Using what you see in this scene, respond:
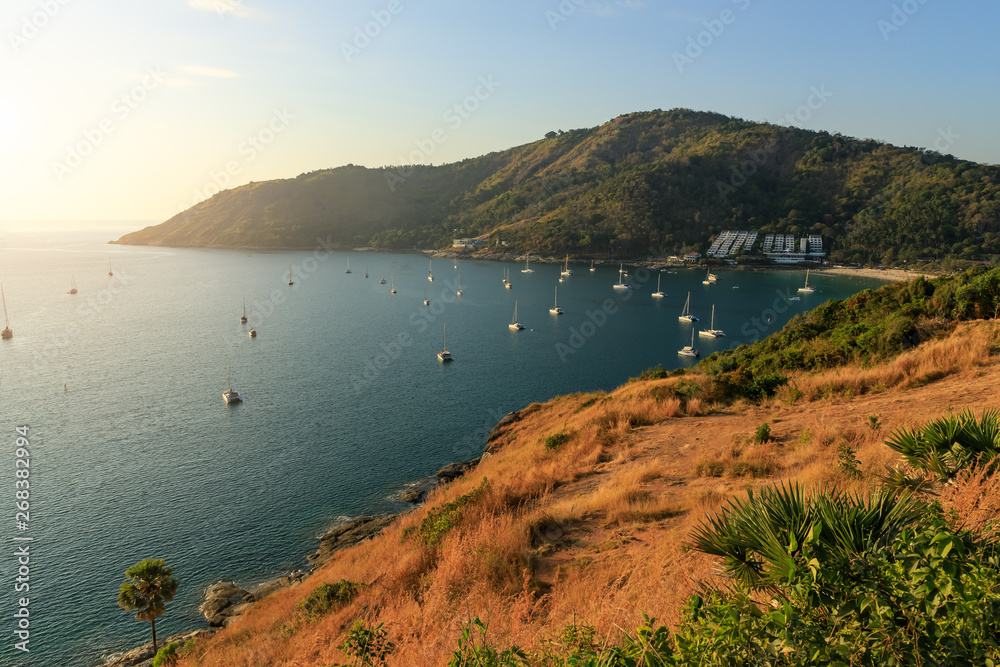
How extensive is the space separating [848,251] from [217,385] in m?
139

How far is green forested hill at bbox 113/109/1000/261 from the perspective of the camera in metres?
122

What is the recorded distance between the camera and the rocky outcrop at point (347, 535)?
2345 centimetres

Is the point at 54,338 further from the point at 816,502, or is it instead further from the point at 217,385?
the point at 816,502

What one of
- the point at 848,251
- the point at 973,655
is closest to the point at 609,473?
the point at 973,655

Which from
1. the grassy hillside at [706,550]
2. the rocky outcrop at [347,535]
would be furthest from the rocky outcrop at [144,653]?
the rocky outcrop at [347,535]

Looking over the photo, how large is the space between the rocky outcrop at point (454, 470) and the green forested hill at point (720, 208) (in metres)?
111

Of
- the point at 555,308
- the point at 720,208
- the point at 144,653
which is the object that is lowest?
the point at 144,653

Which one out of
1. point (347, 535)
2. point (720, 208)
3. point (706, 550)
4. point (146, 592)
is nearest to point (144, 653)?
point (146, 592)

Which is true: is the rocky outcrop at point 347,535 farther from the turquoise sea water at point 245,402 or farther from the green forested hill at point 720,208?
the green forested hill at point 720,208

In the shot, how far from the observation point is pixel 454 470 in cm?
3128

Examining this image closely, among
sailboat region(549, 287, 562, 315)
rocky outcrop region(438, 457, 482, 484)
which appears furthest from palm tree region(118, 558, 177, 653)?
sailboat region(549, 287, 562, 315)

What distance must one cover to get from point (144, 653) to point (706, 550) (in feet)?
72.7

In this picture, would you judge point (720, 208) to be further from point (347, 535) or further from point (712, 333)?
point (347, 535)

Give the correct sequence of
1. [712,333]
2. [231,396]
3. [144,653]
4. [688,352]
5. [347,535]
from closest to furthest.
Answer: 1. [144,653]
2. [347,535]
3. [231,396]
4. [688,352]
5. [712,333]
